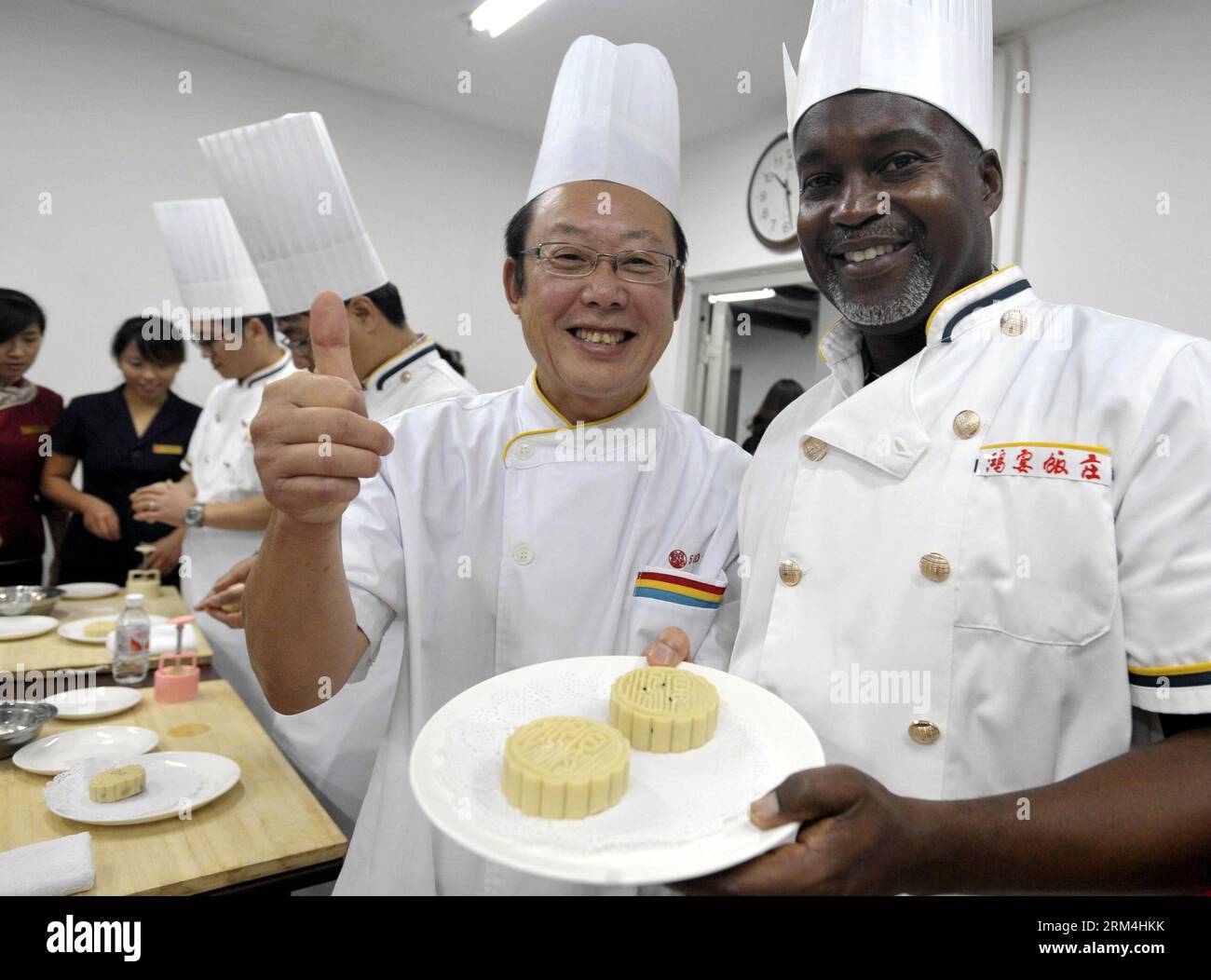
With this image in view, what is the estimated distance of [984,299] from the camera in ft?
3.54

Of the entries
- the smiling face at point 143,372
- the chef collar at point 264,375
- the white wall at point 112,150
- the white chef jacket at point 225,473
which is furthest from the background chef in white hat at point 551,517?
the white wall at point 112,150

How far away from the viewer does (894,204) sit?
1078 millimetres

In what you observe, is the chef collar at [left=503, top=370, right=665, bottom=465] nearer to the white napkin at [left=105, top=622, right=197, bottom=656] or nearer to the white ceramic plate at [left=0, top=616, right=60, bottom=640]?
the white napkin at [left=105, top=622, right=197, bottom=656]

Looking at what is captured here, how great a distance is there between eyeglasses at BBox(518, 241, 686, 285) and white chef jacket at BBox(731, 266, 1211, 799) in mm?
476

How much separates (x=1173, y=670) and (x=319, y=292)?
93.4 inches

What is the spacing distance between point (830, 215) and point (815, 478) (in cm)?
43

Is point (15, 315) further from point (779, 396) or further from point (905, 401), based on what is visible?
point (779, 396)

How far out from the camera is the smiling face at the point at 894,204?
3.57ft

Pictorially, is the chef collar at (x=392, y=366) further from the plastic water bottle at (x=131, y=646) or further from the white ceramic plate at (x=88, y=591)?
the white ceramic plate at (x=88, y=591)

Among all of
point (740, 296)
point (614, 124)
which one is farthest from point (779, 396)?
point (614, 124)

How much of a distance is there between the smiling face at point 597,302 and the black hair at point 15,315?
3239 mm

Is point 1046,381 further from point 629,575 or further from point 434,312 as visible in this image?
point 434,312

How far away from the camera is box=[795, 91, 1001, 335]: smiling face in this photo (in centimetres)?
109
